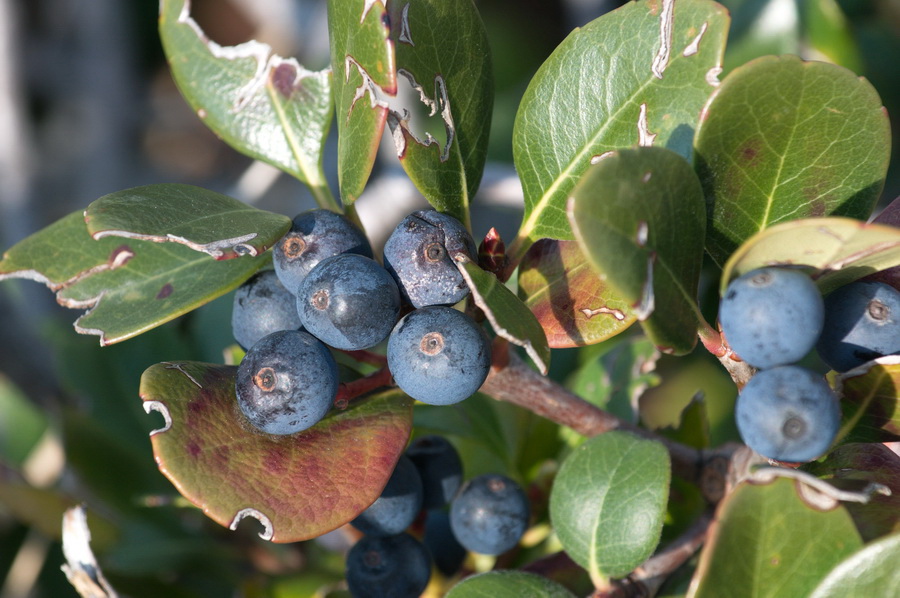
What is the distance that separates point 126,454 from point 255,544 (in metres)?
0.34

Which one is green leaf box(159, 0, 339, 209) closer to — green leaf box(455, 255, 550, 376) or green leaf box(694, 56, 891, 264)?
green leaf box(455, 255, 550, 376)

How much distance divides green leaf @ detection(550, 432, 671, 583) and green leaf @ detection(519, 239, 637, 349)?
134 mm

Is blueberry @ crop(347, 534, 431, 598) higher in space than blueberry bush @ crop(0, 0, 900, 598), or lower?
lower

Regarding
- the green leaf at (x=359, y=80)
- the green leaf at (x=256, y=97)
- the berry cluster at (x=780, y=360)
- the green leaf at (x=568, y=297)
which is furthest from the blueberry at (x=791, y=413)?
the green leaf at (x=256, y=97)

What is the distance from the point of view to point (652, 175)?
589 millimetres

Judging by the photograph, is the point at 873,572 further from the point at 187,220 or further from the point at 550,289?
the point at 187,220

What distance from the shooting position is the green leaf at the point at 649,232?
1.80ft

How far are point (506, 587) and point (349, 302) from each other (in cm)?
33

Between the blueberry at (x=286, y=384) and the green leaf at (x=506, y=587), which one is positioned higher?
the blueberry at (x=286, y=384)

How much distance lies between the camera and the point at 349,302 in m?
0.66

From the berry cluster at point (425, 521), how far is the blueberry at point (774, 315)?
0.44 m

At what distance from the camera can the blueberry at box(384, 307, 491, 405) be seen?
657 millimetres

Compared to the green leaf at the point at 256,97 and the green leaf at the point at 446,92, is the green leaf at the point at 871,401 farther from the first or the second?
the green leaf at the point at 256,97

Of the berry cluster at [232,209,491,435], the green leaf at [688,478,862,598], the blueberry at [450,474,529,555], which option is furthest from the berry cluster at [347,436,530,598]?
the green leaf at [688,478,862,598]
